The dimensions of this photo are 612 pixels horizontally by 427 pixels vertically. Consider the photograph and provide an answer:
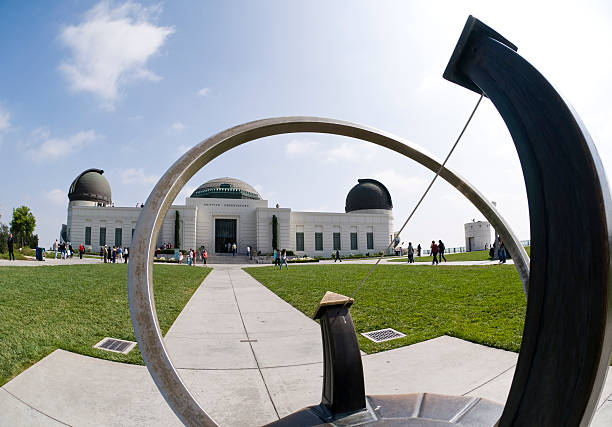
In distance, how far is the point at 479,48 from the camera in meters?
1.99

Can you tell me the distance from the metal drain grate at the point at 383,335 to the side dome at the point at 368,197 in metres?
44.8

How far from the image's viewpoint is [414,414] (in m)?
2.56

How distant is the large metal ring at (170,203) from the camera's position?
81.8 inches

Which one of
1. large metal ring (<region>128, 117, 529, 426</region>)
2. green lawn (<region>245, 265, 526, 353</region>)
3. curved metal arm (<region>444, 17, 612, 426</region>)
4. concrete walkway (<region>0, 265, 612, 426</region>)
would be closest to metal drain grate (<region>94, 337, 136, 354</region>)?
concrete walkway (<region>0, 265, 612, 426</region>)

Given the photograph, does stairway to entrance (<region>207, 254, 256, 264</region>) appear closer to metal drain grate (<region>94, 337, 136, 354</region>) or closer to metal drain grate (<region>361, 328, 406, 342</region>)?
metal drain grate (<region>94, 337, 136, 354</region>)

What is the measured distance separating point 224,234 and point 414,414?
40746mm

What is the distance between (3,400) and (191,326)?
3.06 meters

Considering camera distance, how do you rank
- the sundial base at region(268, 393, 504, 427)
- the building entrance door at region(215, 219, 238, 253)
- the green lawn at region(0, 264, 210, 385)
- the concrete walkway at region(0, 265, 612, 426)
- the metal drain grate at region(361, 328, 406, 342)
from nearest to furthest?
the sundial base at region(268, 393, 504, 427) < the concrete walkway at region(0, 265, 612, 426) < the green lawn at region(0, 264, 210, 385) < the metal drain grate at region(361, 328, 406, 342) < the building entrance door at region(215, 219, 238, 253)

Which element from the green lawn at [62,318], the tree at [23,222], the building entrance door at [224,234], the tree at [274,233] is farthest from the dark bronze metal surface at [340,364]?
the tree at [23,222]

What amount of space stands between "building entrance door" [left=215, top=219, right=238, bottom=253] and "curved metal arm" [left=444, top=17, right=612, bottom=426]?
41.3 m

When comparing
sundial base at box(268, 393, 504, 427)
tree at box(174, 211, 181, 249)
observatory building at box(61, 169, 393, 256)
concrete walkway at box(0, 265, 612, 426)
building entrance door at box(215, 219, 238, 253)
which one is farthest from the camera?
building entrance door at box(215, 219, 238, 253)

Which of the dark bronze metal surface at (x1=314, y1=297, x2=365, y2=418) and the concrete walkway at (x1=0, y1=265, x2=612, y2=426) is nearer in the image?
the dark bronze metal surface at (x1=314, y1=297, x2=365, y2=418)

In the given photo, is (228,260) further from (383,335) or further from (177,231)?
(383,335)

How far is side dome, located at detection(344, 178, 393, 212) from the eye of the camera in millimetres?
49716
